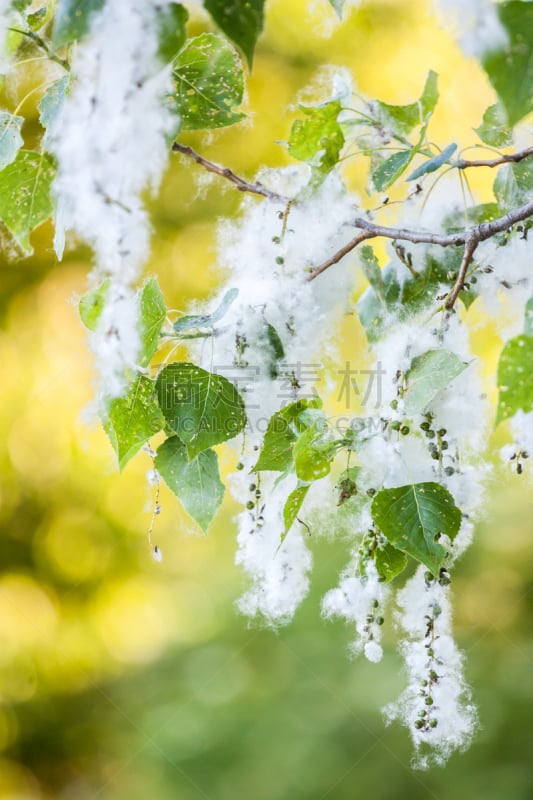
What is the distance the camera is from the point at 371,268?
57cm

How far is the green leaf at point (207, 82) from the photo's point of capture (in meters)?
0.48

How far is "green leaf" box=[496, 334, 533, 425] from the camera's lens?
0.35 meters

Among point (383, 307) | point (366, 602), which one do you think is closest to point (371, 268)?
point (383, 307)

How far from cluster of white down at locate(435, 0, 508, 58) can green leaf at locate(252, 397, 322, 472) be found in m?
0.26

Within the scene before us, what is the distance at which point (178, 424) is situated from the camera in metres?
0.49

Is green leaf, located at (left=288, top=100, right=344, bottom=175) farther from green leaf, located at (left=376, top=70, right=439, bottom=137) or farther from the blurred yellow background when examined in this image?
the blurred yellow background

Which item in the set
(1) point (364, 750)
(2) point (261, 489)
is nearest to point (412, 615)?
(2) point (261, 489)

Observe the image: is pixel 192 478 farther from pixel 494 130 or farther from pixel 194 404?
pixel 494 130

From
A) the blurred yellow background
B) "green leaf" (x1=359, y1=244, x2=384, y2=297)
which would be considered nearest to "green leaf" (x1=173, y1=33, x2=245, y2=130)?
"green leaf" (x1=359, y1=244, x2=384, y2=297)

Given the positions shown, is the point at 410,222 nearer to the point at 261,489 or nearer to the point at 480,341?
the point at 261,489

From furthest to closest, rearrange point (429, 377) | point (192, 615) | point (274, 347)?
point (192, 615) < point (274, 347) < point (429, 377)

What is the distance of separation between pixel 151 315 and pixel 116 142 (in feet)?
0.55

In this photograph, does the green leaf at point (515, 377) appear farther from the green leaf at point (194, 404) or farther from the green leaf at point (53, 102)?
the green leaf at point (53, 102)

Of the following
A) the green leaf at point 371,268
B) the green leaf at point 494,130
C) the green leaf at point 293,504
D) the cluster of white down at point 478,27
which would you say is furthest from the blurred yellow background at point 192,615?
the cluster of white down at point 478,27
